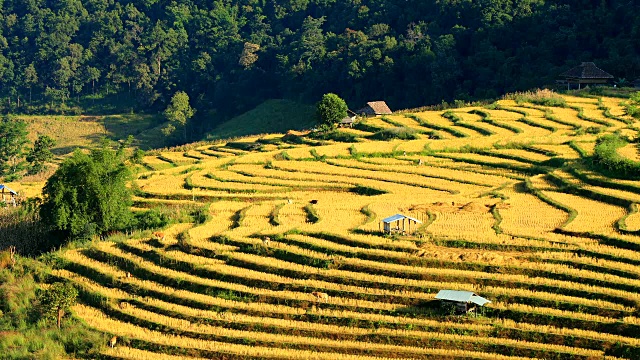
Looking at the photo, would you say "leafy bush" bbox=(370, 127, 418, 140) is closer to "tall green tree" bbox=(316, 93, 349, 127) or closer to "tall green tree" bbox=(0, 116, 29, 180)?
"tall green tree" bbox=(316, 93, 349, 127)

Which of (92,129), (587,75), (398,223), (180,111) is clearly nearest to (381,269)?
(398,223)

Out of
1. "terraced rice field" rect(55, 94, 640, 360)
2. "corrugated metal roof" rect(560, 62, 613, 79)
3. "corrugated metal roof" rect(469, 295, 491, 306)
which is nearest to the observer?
"terraced rice field" rect(55, 94, 640, 360)

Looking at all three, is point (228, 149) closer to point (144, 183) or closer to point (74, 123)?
A: point (144, 183)

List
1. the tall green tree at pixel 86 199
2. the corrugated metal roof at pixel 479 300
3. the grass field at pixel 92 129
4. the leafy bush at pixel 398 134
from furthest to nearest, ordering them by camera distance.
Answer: the grass field at pixel 92 129
the leafy bush at pixel 398 134
the tall green tree at pixel 86 199
the corrugated metal roof at pixel 479 300

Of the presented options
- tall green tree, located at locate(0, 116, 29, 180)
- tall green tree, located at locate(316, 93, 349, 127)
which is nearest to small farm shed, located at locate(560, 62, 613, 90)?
tall green tree, located at locate(316, 93, 349, 127)

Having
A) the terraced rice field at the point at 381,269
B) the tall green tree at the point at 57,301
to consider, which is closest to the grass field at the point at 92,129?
the terraced rice field at the point at 381,269

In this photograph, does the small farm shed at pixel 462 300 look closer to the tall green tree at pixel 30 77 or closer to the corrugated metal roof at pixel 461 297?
the corrugated metal roof at pixel 461 297

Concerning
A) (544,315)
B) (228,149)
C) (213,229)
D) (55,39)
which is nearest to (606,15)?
(228,149)
